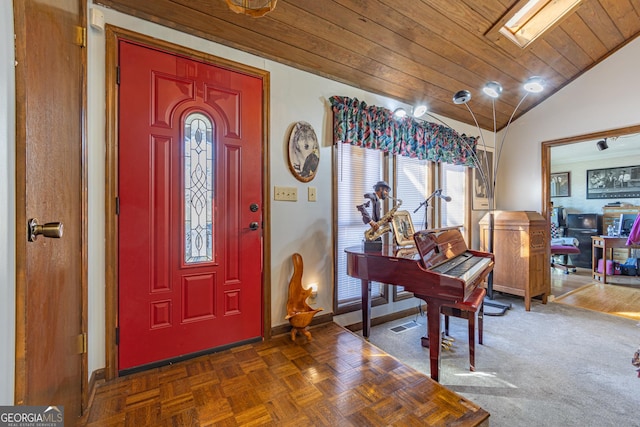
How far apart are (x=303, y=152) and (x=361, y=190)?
0.76 m

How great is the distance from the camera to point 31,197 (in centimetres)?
80

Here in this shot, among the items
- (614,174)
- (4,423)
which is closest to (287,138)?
(4,423)

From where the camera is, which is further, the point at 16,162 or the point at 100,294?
the point at 100,294

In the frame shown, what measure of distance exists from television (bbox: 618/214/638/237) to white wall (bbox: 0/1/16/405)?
7.18m

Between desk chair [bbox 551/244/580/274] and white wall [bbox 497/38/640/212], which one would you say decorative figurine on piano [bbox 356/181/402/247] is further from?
desk chair [bbox 551/244/580/274]

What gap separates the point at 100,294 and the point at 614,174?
26.7 feet

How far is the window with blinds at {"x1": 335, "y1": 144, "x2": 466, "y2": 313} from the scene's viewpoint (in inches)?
103

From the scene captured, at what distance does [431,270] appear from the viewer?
1771mm

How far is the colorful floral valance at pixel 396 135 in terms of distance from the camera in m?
2.49

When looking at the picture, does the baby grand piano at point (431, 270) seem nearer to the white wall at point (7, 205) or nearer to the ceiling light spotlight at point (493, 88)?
the ceiling light spotlight at point (493, 88)

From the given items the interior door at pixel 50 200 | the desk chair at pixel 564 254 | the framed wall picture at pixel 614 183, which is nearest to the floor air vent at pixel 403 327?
the interior door at pixel 50 200

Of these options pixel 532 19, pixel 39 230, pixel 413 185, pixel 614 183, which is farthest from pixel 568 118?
pixel 39 230

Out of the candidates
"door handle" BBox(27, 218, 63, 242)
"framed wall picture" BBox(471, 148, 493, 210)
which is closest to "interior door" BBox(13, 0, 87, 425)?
"door handle" BBox(27, 218, 63, 242)

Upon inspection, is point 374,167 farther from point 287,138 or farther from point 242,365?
point 242,365
